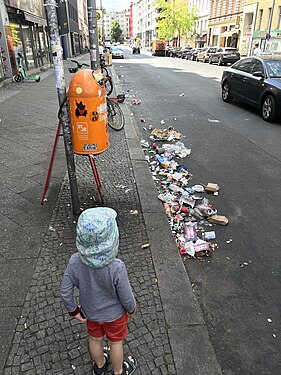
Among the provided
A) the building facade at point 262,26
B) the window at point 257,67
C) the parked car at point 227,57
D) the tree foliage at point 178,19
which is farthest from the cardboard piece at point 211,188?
the tree foliage at point 178,19

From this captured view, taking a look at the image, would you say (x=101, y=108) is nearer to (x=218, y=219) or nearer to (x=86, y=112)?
(x=86, y=112)

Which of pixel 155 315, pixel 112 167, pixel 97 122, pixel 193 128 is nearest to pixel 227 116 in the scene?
pixel 193 128

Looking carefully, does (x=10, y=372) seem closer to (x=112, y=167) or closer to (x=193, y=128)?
(x=112, y=167)

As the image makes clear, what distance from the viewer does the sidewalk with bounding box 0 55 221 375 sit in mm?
2172

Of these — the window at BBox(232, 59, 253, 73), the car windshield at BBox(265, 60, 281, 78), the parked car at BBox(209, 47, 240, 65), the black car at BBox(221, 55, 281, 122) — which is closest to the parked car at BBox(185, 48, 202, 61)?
the parked car at BBox(209, 47, 240, 65)

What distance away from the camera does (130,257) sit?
3.15 metres

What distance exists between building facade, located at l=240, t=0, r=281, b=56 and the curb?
A: 31.5 m

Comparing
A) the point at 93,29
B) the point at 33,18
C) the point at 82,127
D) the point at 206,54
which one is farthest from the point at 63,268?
the point at 206,54

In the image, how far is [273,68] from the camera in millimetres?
9055

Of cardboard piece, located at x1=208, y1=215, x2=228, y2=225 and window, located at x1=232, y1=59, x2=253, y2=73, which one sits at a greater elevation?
window, located at x1=232, y1=59, x2=253, y2=73

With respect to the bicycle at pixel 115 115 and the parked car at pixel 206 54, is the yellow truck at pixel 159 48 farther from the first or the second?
the bicycle at pixel 115 115

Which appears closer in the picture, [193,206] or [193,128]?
[193,206]

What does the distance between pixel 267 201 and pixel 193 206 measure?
1095 millimetres

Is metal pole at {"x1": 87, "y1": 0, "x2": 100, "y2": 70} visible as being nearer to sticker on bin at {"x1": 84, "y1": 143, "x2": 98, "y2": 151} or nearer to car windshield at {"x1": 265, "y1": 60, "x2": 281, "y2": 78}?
car windshield at {"x1": 265, "y1": 60, "x2": 281, "y2": 78}
